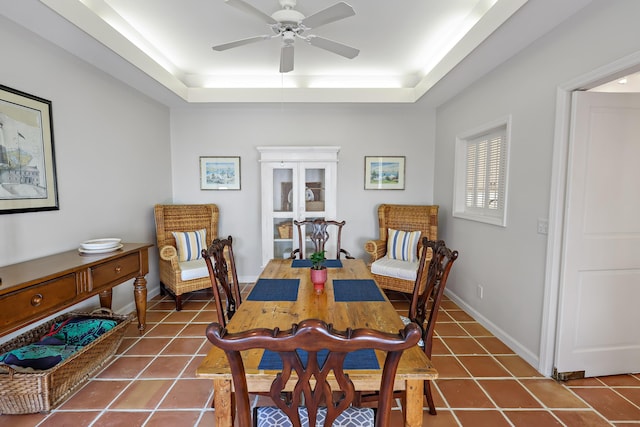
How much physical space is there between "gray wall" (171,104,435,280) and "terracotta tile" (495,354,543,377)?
2.17 m

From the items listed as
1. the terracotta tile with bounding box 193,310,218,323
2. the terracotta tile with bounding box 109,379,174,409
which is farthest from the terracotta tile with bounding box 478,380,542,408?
the terracotta tile with bounding box 193,310,218,323

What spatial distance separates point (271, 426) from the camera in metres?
1.10

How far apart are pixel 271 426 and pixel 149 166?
11.2ft

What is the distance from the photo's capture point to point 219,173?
4102 mm

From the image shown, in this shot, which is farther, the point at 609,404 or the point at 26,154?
the point at 26,154

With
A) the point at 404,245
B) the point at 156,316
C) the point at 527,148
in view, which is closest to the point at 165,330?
the point at 156,316

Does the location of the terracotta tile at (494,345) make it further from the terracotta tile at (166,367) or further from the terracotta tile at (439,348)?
the terracotta tile at (166,367)

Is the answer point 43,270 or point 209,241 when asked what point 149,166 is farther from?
point 43,270

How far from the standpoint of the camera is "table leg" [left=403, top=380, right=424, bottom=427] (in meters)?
1.04

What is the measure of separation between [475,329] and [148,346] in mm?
2947

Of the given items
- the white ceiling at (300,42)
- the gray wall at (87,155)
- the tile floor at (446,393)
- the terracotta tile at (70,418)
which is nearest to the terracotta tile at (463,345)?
the tile floor at (446,393)

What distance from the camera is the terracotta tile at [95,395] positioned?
1.84 meters

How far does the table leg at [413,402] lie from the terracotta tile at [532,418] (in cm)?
112

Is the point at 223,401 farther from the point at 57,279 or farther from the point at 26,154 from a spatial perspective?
the point at 26,154
